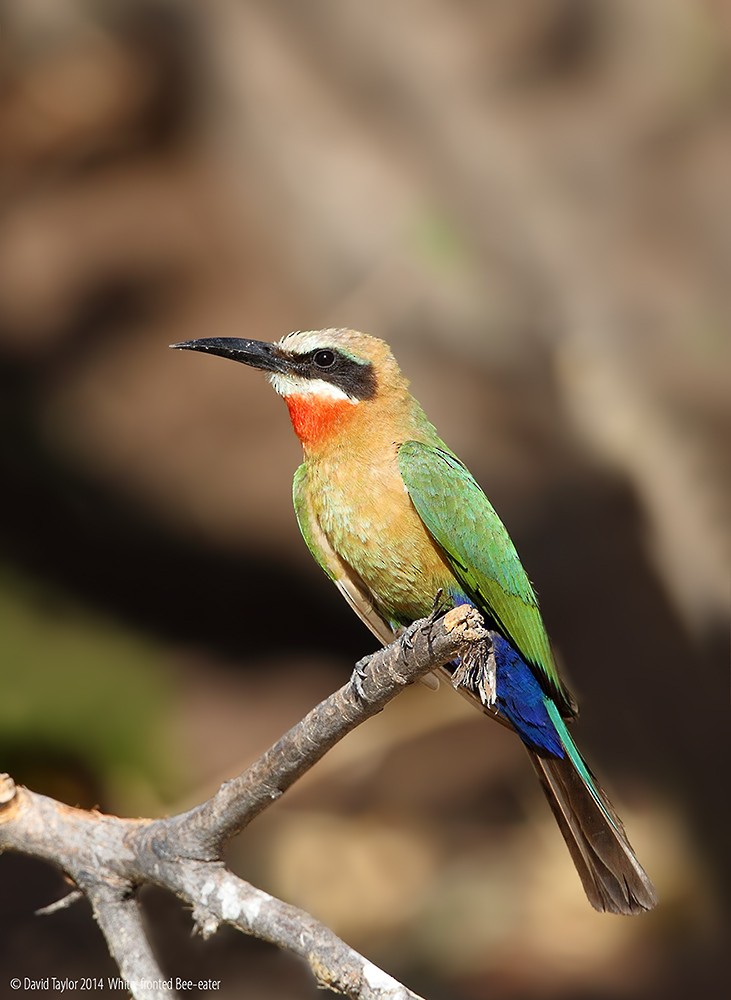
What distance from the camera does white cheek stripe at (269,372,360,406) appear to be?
2459 millimetres

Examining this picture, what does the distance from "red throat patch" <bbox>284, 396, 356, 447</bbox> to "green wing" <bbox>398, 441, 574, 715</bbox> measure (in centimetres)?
18

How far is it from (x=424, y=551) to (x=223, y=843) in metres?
0.73

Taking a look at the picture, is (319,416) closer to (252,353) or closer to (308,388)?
(308,388)

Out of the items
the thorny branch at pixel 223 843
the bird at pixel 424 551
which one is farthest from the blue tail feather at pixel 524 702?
the thorny branch at pixel 223 843

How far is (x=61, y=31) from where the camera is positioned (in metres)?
3.78

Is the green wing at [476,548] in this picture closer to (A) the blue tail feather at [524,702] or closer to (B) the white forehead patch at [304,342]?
(A) the blue tail feather at [524,702]

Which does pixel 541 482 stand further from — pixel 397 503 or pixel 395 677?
pixel 395 677

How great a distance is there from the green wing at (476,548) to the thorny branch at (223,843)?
0.38 m

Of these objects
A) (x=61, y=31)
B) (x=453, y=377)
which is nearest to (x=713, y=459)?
(x=453, y=377)

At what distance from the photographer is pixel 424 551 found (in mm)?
2279

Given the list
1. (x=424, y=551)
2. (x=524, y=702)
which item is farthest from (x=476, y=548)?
(x=524, y=702)

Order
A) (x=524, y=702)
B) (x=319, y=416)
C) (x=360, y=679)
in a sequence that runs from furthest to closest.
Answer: (x=319, y=416) → (x=524, y=702) → (x=360, y=679)

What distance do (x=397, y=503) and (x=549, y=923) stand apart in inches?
89.2

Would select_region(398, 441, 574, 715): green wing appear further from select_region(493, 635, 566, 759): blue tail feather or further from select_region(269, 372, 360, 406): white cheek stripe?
select_region(269, 372, 360, 406): white cheek stripe
